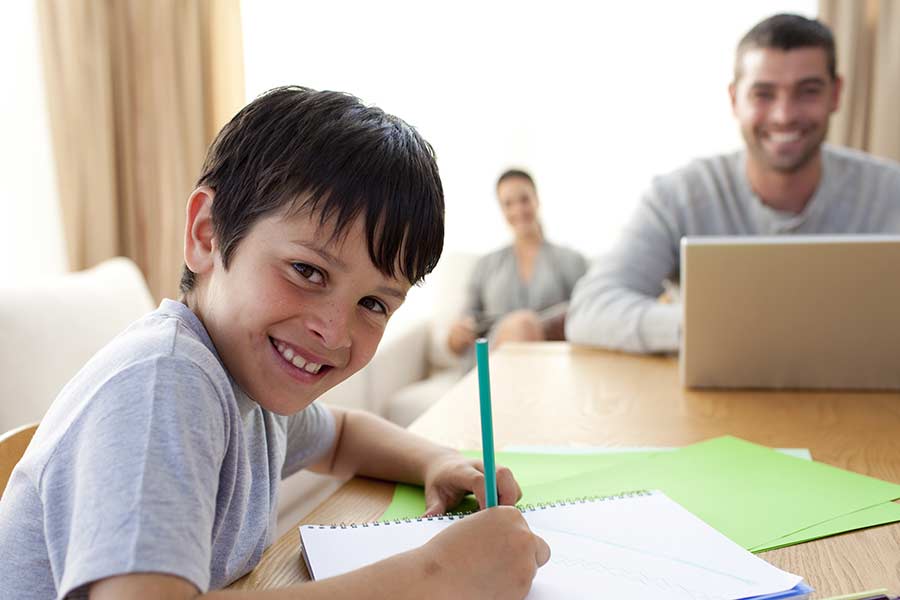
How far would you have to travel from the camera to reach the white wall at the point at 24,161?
247 cm

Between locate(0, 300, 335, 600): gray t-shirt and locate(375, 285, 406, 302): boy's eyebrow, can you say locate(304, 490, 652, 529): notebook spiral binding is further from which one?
locate(375, 285, 406, 302): boy's eyebrow

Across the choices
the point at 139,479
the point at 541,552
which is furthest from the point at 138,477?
the point at 541,552

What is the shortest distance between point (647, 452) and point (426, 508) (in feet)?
1.04

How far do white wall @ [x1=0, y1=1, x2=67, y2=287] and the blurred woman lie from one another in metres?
1.33

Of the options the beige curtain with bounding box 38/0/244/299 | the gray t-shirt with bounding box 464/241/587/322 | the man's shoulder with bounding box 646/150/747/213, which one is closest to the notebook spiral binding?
the man's shoulder with bounding box 646/150/747/213

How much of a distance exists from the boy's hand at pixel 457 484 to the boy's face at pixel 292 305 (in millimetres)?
210

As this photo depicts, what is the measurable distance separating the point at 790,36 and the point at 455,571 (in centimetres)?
157

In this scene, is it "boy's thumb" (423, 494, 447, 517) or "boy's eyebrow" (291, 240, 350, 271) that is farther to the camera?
"boy's thumb" (423, 494, 447, 517)

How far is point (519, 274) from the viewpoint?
128 inches

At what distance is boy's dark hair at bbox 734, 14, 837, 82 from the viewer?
1.87m

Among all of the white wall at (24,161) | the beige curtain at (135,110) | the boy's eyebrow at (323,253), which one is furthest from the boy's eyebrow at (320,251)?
the beige curtain at (135,110)

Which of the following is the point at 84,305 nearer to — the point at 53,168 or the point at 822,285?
the point at 53,168

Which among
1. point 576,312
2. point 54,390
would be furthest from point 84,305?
point 576,312

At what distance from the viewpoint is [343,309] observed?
75cm
